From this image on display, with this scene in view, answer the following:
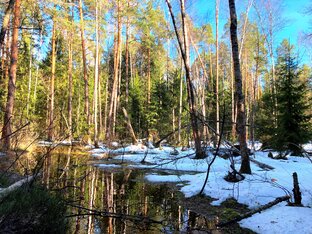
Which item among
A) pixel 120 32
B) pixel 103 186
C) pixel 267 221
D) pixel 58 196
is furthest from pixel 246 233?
pixel 120 32

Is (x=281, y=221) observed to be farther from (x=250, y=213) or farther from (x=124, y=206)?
(x=124, y=206)

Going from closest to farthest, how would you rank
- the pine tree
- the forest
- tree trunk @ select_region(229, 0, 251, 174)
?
1. the forest
2. tree trunk @ select_region(229, 0, 251, 174)
3. the pine tree

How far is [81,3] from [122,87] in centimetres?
1489

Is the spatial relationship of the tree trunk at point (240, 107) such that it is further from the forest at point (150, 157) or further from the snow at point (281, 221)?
the snow at point (281, 221)

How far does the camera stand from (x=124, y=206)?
242 inches

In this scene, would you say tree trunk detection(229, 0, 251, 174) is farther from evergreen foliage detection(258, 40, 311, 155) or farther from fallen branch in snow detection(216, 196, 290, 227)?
evergreen foliage detection(258, 40, 311, 155)

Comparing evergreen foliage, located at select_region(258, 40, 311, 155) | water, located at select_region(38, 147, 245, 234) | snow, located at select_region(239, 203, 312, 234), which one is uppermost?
evergreen foliage, located at select_region(258, 40, 311, 155)

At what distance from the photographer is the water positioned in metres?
4.69

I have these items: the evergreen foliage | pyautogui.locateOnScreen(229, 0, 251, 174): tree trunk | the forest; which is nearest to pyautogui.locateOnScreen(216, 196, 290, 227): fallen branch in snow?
the forest

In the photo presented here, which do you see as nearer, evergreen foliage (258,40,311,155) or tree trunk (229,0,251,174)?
tree trunk (229,0,251,174)

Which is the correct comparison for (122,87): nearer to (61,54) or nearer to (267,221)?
(61,54)

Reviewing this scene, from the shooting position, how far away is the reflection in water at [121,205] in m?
4.69

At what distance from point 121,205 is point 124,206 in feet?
0.39

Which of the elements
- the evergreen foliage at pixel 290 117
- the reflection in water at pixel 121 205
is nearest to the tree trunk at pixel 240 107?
the reflection in water at pixel 121 205
